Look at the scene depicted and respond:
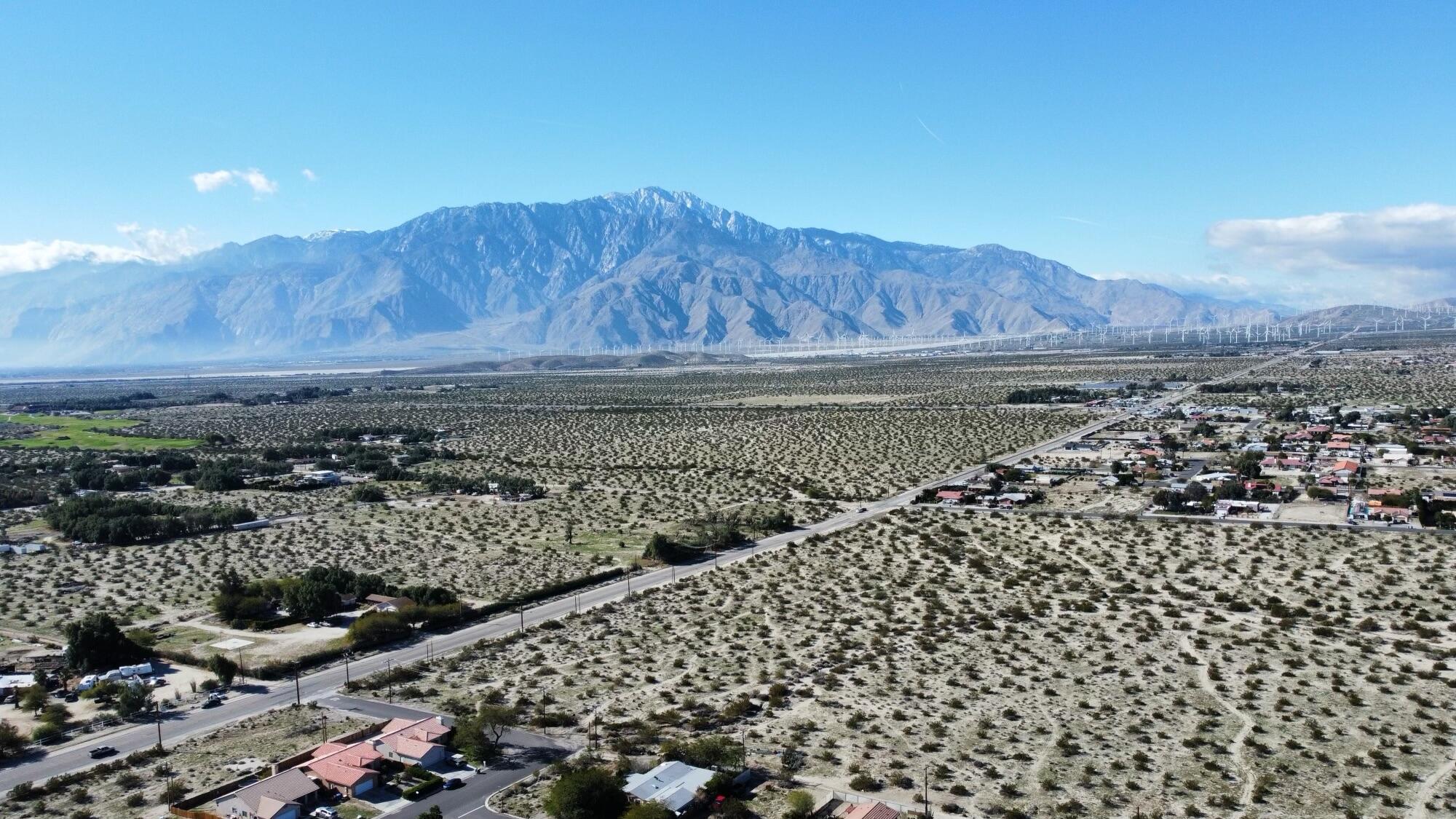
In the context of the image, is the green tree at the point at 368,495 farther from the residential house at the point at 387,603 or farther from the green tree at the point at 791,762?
the green tree at the point at 791,762

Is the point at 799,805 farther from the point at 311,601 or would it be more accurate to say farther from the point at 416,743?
the point at 311,601

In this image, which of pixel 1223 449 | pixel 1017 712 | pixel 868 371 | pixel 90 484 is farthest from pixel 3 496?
pixel 868 371

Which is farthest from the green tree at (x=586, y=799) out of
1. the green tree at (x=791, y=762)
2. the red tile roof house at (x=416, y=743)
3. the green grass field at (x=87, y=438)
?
the green grass field at (x=87, y=438)

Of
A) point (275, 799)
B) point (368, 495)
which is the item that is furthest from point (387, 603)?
point (368, 495)

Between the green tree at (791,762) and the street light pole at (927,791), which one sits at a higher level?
A: the street light pole at (927,791)

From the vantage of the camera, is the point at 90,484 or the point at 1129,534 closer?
the point at 1129,534

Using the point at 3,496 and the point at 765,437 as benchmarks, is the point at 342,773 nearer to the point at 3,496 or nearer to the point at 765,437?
the point at 3,496
